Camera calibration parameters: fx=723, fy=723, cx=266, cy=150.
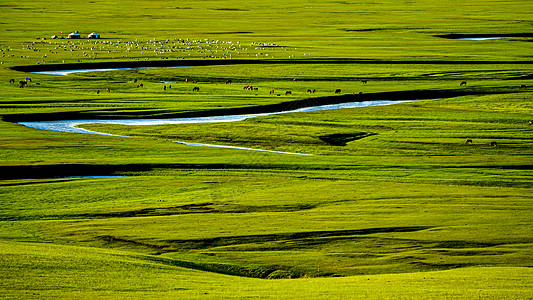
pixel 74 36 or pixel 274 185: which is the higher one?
pixel 74 36

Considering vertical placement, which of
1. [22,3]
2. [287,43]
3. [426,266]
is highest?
[22,3]

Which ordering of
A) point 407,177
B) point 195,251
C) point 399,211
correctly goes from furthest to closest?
point 407,177, point 399,211, point 195,251

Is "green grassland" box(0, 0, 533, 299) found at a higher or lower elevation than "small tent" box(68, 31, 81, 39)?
lower

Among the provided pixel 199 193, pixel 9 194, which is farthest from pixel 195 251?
pixel 9 194

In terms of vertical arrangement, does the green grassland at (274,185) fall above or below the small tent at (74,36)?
below

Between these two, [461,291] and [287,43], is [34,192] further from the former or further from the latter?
[287,43]

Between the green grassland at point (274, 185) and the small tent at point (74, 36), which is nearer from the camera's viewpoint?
the green grassland at point (274, 185)

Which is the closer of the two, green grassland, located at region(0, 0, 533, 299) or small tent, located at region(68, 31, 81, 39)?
green grassland, located at region(0, 0, 533, 299)

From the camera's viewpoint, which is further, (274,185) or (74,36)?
(74,36)
